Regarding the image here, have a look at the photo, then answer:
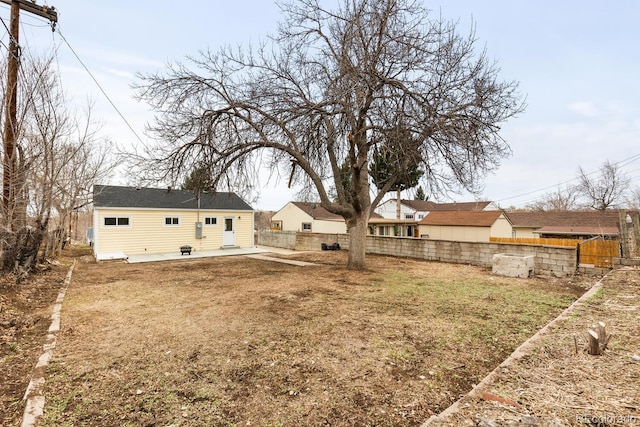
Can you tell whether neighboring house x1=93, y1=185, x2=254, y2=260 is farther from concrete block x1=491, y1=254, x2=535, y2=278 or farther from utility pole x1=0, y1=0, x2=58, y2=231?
concrete block x1=491, y1=254, x2=535, y2=278

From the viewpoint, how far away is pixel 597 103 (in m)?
14.4

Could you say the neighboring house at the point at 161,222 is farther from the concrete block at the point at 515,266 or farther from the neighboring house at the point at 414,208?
the neighboring house at the point at 414,208

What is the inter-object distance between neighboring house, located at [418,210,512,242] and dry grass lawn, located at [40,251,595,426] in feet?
44.0

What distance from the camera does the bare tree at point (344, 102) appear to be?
782 centimetres

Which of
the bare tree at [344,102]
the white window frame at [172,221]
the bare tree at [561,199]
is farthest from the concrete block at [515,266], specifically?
the bare tree at [561,199]

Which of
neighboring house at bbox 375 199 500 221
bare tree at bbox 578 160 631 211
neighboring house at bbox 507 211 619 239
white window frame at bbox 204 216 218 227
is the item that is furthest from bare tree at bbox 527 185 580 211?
white window frame at bbox 204 216 218 227

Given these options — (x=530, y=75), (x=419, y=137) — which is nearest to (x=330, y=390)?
(x=419, y=137)

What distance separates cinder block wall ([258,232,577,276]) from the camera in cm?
916

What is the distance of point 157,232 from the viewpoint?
1502 cm

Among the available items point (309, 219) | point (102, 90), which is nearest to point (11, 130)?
point (102, 90)

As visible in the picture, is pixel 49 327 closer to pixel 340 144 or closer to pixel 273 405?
pixel 273 405

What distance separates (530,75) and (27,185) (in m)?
13.9

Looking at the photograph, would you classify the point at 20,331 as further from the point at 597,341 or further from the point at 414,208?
the point at 414,208

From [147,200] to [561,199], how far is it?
158 feet
